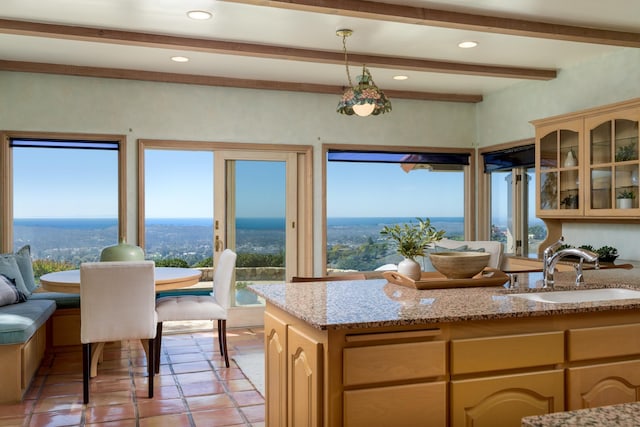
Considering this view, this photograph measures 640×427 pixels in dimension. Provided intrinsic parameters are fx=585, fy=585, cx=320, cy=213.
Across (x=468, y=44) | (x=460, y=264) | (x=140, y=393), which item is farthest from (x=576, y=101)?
(x=140, y=393)

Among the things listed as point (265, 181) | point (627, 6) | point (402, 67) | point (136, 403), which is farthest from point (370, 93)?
point (136, 403)

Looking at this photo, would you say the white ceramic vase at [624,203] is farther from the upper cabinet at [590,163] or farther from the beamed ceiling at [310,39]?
the beamed ceiling at [310,39]

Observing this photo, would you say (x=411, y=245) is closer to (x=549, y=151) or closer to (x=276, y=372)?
(x=276, y=372)

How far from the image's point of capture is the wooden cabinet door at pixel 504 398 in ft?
6.95

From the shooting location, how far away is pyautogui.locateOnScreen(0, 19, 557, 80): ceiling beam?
3.99 metres

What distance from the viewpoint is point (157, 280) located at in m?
4.20

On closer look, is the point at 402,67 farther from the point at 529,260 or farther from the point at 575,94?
the point at 529,260

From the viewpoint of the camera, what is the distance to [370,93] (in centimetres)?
415

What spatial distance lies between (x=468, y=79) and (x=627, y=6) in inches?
84.7

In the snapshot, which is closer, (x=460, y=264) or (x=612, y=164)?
(x=460, y=264)

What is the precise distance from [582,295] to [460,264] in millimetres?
586

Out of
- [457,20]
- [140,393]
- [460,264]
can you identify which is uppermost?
[457,20]

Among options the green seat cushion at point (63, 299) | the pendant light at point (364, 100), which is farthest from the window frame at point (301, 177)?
the pendant light at point (364, 100)

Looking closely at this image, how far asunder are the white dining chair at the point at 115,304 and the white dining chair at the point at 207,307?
51cm
